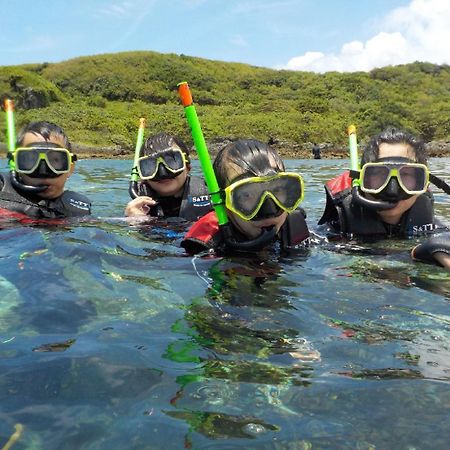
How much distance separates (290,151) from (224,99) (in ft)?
97.4

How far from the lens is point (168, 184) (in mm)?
5301

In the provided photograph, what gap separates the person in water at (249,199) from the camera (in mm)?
2875

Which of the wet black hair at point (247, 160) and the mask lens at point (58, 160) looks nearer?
the wet black hair at point (247, 160)

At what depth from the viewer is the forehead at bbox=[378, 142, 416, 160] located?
393 centimetres

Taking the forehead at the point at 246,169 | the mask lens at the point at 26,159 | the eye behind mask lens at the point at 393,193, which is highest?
the mask lens at the point at 26,159

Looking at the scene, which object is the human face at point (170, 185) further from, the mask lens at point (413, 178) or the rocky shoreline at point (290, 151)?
the rocky shoreline at point (290, 151)

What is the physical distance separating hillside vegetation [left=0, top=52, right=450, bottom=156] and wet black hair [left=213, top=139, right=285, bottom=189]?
120ft

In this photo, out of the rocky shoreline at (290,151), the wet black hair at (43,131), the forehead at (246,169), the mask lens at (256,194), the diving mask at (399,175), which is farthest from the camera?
the rocky shoreline at (290,151)

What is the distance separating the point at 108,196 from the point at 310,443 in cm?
864

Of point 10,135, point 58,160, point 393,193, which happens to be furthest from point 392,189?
point 10,135

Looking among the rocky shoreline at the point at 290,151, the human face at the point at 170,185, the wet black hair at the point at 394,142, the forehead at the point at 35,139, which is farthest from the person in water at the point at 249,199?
the rocky shoreline at the point at 290,151

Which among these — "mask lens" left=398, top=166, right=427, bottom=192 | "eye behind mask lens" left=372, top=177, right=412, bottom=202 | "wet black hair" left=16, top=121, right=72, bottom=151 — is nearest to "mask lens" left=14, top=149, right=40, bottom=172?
"wet black hair" left=16, top=121, right=72, bottom=151

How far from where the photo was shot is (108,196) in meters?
9.49

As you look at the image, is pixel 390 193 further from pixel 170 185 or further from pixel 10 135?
pixel 10 135
